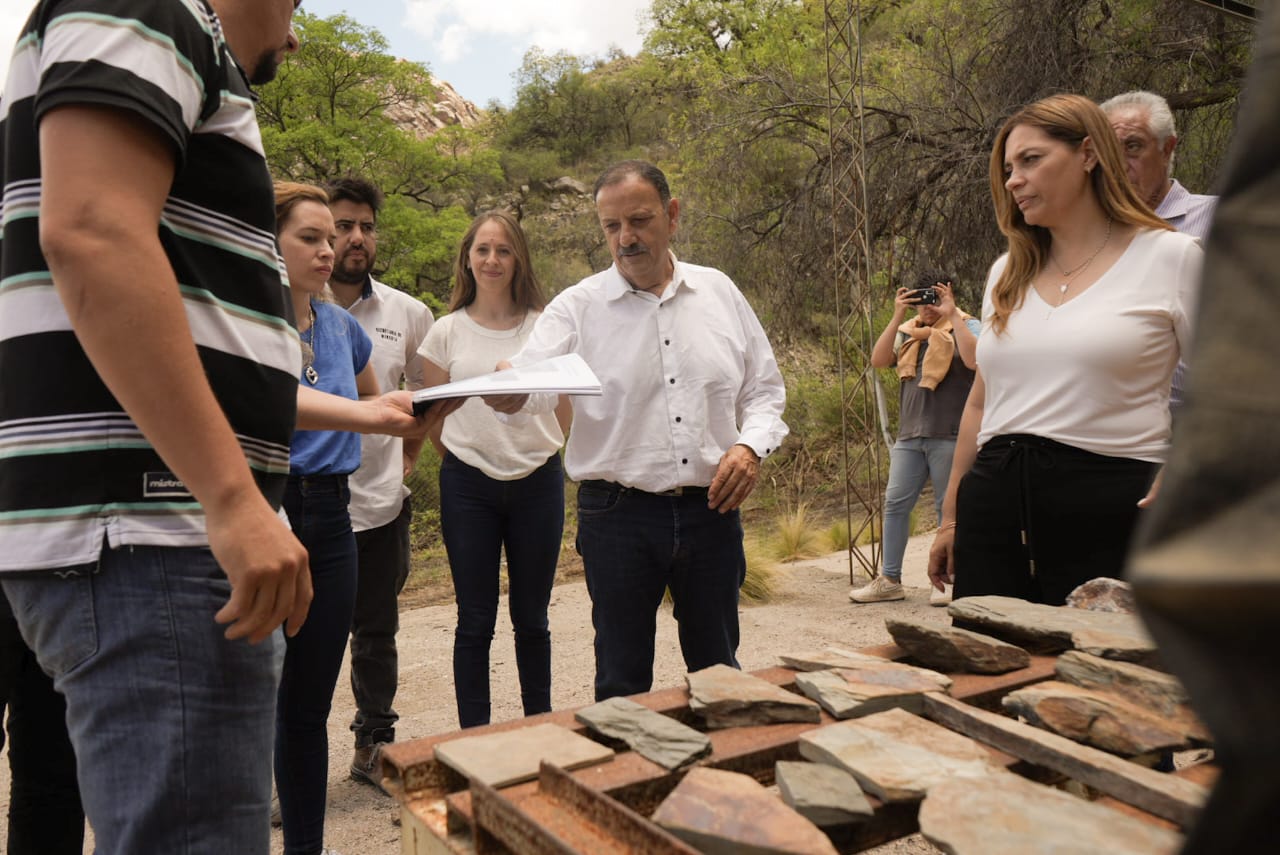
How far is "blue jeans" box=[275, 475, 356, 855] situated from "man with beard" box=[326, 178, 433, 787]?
27.9 inches

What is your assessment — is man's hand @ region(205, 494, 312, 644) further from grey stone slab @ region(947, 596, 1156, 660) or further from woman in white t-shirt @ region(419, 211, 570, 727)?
woman in white t-shirt @ region(419, 211, 570, 727)

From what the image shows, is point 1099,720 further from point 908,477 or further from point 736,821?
point 908,477

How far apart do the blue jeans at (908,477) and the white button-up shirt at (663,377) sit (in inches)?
112

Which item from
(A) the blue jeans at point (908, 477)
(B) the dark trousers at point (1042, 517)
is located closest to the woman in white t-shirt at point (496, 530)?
(B) the dark trousers at point (1042, 517)

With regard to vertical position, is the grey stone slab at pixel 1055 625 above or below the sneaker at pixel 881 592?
above

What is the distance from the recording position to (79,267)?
1.09 m

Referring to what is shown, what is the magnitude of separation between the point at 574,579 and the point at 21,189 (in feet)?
21.5

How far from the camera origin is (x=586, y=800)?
43.2 inches

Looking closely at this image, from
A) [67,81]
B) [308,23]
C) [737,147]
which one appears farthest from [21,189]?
[308,23]

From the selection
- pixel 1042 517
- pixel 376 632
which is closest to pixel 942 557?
pixel 1042 517

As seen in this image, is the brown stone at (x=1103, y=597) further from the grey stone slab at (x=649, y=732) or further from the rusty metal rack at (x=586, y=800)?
the grey stone slab at (x=649, y=732)

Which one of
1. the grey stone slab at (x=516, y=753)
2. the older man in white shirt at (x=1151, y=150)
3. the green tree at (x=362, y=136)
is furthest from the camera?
the green tree at (x=362, y=136)

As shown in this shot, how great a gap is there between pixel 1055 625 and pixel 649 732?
85 cm

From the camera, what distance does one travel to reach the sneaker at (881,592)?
6340mm
